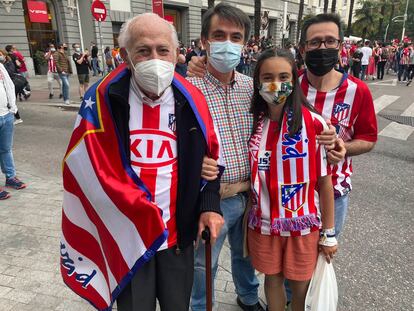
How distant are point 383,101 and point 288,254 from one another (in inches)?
440

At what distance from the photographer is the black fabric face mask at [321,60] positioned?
2076mm

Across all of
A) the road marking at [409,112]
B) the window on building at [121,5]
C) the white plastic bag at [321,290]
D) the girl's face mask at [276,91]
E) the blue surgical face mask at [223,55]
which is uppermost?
the window on building at [121,5]

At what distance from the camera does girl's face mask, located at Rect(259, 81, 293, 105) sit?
1.89 metres

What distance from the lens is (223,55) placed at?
1987 mm

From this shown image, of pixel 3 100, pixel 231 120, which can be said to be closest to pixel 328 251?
pixel 231 120

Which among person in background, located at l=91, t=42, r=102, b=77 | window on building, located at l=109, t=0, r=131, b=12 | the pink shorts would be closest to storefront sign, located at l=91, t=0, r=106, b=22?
person in background, located at l=91, t=42, r=102, b=77

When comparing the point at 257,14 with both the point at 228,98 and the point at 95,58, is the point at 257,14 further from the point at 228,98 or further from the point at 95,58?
the point at 228,98

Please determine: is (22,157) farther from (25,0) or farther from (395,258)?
(25,0)

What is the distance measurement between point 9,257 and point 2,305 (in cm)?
70

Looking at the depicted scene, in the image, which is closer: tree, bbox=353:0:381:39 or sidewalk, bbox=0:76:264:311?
sidewalk, bbox=0:76:264:311

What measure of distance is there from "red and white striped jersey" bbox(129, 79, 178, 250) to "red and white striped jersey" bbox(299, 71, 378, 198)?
95 cm

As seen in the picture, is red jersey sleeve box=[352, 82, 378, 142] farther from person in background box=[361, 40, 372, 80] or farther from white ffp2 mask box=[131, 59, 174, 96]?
person in background box=[361, 40, 372, 80]

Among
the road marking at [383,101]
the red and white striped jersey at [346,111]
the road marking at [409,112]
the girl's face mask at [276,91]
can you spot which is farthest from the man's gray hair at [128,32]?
the road marking at [383,101]

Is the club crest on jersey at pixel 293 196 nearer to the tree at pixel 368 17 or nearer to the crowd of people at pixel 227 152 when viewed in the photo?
the crowd of people at pixel 227 152
